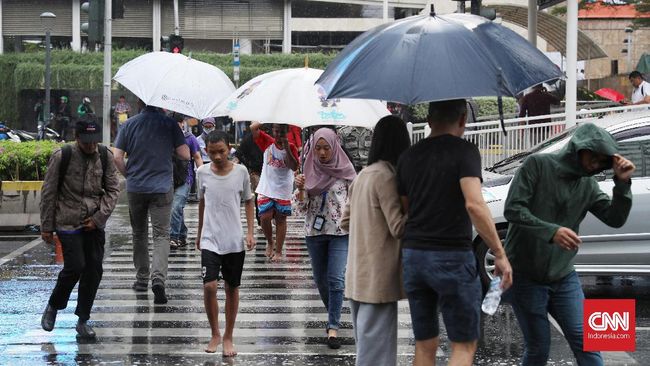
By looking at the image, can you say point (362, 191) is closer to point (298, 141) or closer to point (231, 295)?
point (231, 295)

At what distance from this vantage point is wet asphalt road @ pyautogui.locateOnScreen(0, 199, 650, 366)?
8445 millimetres

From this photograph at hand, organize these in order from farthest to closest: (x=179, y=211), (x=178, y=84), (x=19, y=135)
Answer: (x=19, y=135)
(x=179, y=211)
(x=178, y=84)

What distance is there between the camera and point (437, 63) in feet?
18.6

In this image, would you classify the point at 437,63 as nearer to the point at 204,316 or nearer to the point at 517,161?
the point at 204,316

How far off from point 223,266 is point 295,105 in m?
1.37

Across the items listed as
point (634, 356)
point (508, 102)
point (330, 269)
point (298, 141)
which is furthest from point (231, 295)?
point (508, 102)

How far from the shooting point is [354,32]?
56.7 m

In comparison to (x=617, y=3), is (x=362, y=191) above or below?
below

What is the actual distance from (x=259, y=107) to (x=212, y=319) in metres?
1.68

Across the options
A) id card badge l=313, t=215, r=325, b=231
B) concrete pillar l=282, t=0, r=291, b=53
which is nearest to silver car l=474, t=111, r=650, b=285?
id card badge l=313, t=215, r=325, b=231

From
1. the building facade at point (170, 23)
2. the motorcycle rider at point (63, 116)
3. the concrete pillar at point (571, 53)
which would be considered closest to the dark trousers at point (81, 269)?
the concrete pillar at point (571, 53)

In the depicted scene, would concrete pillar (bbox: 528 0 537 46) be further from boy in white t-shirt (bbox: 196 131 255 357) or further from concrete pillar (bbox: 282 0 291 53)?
concrete pillar (bbox: 282 0 291 53)

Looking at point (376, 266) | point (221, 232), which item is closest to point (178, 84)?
point (221, 232)

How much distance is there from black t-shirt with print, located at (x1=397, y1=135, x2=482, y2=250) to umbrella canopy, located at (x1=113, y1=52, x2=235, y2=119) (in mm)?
3946
